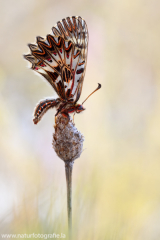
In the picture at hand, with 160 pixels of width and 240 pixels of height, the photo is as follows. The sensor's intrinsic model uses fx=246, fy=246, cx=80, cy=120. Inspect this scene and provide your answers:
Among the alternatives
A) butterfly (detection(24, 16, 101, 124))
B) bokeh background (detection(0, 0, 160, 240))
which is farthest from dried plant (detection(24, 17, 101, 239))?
bokeh background (detection(0, 0, 160, 240))

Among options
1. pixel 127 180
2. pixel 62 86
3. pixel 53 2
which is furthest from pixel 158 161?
pixel 53 2

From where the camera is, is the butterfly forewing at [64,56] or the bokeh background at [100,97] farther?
the bokeh background at [100,97]

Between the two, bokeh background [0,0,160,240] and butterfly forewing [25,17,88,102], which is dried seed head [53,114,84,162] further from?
bokeh background [0,0,160,240]

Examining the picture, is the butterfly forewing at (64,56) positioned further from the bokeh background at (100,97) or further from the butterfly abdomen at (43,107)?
the bokeh background at (100,97)

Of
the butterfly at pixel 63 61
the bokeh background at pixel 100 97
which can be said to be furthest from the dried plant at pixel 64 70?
the bokeh background at pixel 100 97

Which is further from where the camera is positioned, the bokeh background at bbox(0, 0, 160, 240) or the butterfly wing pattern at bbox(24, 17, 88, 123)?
the bokeh background at bbox(0, 0, 160, 240)

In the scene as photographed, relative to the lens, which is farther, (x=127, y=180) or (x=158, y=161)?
(x=158, y=161)

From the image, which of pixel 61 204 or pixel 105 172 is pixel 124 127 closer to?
pixel 105 172
